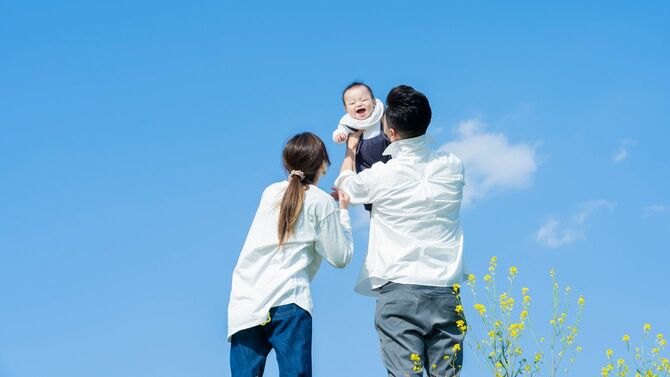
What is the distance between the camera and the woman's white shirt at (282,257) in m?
4.91

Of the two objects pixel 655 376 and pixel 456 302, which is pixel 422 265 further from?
pixel 655 376

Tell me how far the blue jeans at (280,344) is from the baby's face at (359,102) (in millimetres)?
1854

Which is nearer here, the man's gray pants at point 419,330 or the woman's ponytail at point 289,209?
the man's gray pants at point 419,330

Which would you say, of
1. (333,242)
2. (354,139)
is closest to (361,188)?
(333,242)

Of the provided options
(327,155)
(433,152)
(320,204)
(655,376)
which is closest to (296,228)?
(320,204)

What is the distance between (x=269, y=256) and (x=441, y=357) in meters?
1.20

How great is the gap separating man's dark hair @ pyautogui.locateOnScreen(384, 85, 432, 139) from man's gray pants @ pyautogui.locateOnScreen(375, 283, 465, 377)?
99cm

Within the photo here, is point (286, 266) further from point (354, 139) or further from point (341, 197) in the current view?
point (354, 139)

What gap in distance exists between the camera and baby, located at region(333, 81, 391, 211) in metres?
5.93

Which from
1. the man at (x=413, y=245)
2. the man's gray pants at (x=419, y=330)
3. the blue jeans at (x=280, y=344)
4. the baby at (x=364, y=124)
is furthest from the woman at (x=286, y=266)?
the baby at (x=364, y=124)

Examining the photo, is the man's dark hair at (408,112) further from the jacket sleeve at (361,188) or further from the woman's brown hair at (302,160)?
the woman's brown hair at (302,160)

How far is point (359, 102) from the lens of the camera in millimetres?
6262

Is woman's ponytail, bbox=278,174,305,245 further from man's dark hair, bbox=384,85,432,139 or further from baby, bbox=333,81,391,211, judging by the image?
baby, bbox=333,81,391,211

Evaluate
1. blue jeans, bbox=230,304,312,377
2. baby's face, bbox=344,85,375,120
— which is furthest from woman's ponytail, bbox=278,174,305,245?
baby's face, bbox=344,85,375,120
